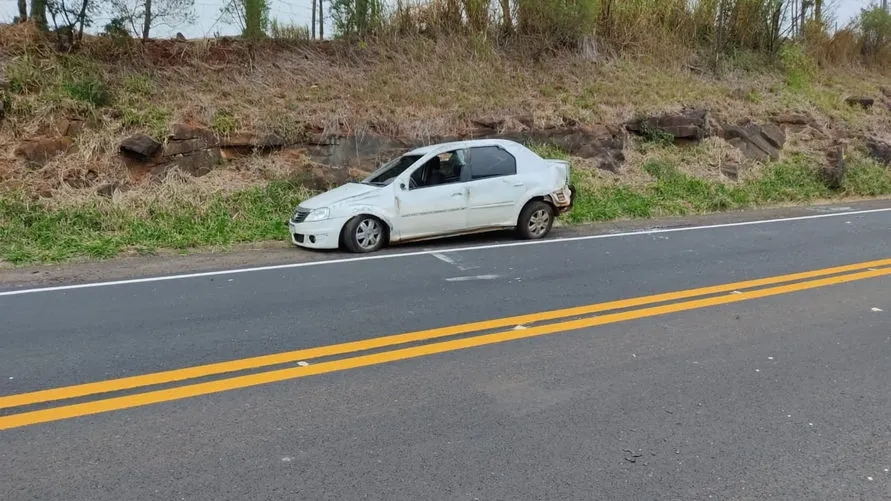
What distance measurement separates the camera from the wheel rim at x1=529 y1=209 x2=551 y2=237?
10883 mm

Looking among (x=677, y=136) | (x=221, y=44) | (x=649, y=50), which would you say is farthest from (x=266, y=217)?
(x=649, y=50)

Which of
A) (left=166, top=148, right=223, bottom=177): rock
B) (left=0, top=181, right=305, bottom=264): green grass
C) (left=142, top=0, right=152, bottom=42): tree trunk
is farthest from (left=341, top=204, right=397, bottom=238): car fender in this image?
(left=142, top=0, right=152, bottom=42): tree trunk

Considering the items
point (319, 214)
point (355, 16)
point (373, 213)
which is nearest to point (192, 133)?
point (319, 214)

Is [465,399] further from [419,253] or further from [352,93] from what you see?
[352,93]

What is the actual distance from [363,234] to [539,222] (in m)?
2.76

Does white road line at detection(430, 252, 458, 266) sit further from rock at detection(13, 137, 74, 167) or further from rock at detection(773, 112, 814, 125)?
rock at detection(773, 112, 814, 125)

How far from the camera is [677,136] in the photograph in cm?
1764

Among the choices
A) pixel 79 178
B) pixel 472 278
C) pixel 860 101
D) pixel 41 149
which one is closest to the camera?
pixel 472 278

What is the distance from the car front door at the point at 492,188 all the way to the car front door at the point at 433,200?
0.18 metres

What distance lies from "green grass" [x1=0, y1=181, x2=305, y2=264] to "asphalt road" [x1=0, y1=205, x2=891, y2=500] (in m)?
2.53

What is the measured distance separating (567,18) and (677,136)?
15.6 ft

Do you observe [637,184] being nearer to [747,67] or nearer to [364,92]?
[364,92]

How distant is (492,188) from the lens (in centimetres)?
1061

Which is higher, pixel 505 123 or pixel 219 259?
pixel 505 123
